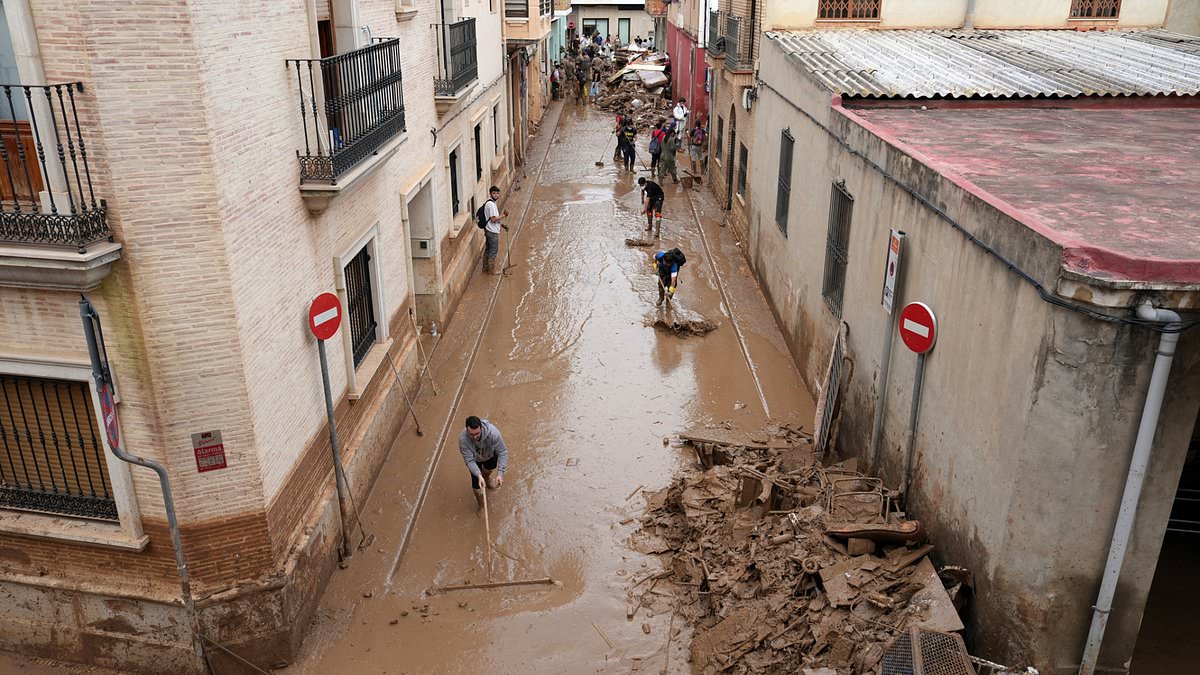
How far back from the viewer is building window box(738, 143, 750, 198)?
19.0m

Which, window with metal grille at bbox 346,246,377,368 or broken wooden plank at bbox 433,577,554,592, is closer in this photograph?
broken wooden plank at bbox 433,577,554,592

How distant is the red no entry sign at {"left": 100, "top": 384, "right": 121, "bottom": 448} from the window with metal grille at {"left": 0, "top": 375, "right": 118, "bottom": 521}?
71 centimetres

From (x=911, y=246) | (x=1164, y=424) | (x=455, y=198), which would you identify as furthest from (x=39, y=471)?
(x=455, y=198)

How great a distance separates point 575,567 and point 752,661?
7.38ft

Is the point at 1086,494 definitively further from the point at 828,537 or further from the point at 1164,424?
the point at 828,537

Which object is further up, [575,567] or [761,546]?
[761,546]

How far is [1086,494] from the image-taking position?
571cm

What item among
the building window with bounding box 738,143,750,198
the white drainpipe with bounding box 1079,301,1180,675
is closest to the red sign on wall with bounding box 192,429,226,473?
the white drainpipe with bounding box 1079,301,1180,675

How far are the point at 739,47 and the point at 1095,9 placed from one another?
7.09m

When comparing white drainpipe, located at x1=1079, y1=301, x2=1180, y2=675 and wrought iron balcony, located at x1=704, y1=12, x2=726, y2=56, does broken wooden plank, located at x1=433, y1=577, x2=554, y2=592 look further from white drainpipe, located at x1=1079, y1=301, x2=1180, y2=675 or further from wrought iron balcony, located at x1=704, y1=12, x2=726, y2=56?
wrought iron balcony, located at x1=704, y1=12, x2=726, y2=56

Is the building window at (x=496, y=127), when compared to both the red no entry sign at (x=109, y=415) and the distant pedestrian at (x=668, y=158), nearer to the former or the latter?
the distant pedestrian at (x=668, y=158)

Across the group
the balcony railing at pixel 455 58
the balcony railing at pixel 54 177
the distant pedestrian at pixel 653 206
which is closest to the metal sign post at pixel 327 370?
the balcony railing at pixel 54 177

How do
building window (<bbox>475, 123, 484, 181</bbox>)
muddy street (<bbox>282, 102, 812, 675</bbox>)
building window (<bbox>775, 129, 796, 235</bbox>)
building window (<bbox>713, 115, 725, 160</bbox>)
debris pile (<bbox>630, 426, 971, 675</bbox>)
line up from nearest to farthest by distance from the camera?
1. debris pile (<bbox>630, 426, 971, 675</bbox>)
2. muddy street (<bbox>282, 102, 812, 675</bbox>)
3. building window (<bbox>775, 129, 796, 235</bbox>)
4. building window (<bbox>475, 123, 484, 181</bbox>)
5. building window (<bbox>713, 115, 725, 160</bbox>)

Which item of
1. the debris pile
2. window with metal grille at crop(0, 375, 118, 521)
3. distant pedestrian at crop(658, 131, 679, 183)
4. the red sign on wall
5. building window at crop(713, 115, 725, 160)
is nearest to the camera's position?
the debris pile
